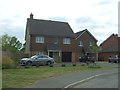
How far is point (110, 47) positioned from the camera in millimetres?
56500

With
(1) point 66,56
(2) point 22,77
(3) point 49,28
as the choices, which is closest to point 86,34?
(1) point 66,56

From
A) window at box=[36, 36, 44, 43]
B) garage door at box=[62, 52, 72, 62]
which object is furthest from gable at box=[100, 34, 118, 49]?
window at box=[36, 36, 44, 43]

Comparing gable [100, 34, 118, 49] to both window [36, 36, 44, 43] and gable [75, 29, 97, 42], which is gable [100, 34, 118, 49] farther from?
window [36, 36, 44, 43]

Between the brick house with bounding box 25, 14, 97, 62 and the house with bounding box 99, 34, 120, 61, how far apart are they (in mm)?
6751

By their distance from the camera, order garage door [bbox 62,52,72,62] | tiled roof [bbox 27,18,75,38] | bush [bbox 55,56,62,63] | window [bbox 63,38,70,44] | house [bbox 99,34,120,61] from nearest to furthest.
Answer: bush [bbox 55,56,62,63] < tiled roof [bbox 27,18,75,38] < garage door [bbox 62,52,72,62] < window [bbox 63,38,70,44] < house [bbox 99,34,120,61]

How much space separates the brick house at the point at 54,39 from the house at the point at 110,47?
675 centimetres

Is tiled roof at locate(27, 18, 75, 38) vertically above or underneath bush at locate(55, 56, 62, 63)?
above

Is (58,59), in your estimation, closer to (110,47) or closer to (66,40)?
(66,40)

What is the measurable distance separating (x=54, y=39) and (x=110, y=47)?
1827cm

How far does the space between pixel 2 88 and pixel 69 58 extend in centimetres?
3468

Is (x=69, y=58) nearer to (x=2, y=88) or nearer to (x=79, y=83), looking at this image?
(x=79, y=83)

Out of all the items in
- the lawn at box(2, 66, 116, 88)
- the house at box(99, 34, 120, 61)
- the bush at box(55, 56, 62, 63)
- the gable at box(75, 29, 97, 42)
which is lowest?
the lawn at box(2, 66, 116, 88)

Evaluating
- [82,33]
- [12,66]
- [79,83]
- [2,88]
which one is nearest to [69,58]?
[82,33]

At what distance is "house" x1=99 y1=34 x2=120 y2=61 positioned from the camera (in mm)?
52650
